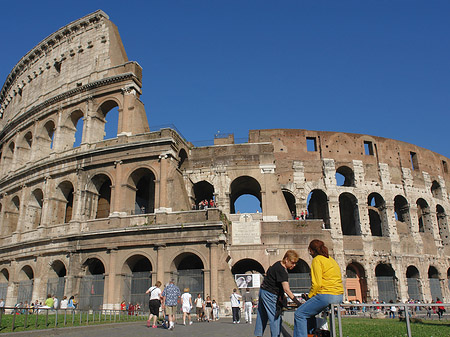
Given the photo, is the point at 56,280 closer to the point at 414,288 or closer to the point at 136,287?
the point at 136,287

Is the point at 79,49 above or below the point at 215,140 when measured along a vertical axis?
above

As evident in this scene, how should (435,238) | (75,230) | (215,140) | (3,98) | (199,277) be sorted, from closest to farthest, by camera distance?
(199,277), (75,230), (215,140), (435,238), (3,98)

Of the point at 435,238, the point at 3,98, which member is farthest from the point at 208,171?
the point at 3,98

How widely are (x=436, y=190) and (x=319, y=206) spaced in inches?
431

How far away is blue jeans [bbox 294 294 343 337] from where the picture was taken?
4.86 metres

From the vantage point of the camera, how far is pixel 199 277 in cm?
1880

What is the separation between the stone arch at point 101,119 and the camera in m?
23.6

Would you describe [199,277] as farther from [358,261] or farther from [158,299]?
[358,261]

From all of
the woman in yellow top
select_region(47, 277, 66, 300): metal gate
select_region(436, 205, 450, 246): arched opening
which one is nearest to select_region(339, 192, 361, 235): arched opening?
select_region(436, 205, 450, 246): arched opening

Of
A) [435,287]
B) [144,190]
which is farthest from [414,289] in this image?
[144,190]

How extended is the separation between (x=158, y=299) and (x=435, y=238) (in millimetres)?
24228

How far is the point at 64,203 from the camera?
23.9m

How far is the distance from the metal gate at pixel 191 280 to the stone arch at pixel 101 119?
33.1ft

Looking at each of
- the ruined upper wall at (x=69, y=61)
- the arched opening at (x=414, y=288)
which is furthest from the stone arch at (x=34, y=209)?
the arched opening at (x=414, y=288)
